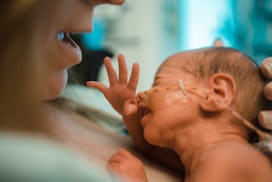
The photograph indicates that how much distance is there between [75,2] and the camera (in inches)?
22.8

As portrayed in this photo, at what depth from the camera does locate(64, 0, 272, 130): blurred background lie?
79 cm

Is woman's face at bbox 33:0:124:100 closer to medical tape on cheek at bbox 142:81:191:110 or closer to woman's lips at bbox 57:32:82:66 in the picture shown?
woman's lips at bbox 57:32:82:66

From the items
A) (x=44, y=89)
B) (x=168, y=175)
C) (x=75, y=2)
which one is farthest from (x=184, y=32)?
(x=44, y=89)

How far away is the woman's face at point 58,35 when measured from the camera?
0.48m

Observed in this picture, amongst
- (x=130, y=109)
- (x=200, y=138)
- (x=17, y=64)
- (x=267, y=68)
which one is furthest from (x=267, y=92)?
(x=17, y=64)

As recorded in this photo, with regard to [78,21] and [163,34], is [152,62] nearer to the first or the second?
[163,34]

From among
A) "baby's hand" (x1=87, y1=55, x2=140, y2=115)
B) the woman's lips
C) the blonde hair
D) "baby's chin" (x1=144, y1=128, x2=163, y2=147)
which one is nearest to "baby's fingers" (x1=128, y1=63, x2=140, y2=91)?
"baby's hand" (x1=87, y1=55, x2=140, y2=115)

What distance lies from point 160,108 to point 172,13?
60 centimetres

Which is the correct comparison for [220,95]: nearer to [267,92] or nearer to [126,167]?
[267,92]

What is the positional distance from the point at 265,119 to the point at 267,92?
5cm

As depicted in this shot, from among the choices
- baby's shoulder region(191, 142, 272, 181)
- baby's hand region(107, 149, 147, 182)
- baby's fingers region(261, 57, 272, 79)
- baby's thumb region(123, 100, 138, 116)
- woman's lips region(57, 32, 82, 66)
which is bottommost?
baby's shoulder region(191, 142, 272, 181)

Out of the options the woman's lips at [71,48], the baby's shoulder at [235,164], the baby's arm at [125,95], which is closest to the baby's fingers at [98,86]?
the baby's arm at [125,95]

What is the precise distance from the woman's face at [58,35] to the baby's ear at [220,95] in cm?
26

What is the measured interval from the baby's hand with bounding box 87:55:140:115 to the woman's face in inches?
9.2
